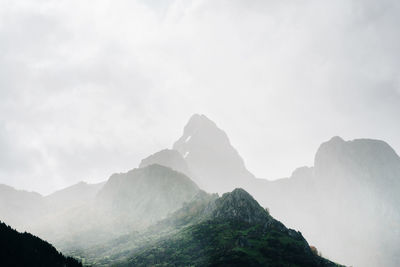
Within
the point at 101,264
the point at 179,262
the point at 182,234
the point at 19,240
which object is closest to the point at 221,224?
the point at 182,234

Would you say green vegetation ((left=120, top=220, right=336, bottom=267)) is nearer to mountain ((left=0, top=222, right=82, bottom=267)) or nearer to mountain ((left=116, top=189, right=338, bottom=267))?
mountain ((left=116, top=189, right=338, bottom=267))

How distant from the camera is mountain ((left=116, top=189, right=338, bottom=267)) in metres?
148

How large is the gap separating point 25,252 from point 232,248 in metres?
111

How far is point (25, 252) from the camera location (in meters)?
102

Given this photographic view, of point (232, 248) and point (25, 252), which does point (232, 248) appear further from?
point (25, 252)

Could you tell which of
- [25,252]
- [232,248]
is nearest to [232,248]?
[232,248]

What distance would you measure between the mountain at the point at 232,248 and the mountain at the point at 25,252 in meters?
59.5

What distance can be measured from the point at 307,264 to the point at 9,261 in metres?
146

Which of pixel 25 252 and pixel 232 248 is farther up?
pixel 232 248

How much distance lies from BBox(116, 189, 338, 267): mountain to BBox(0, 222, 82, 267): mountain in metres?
59.5

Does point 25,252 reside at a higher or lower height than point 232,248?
lower

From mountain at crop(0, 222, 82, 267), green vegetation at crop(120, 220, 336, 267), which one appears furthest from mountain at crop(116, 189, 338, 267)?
mountain at crop(0, 222, 82, 267)

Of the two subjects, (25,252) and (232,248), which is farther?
(232,248)

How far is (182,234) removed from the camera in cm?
19400
